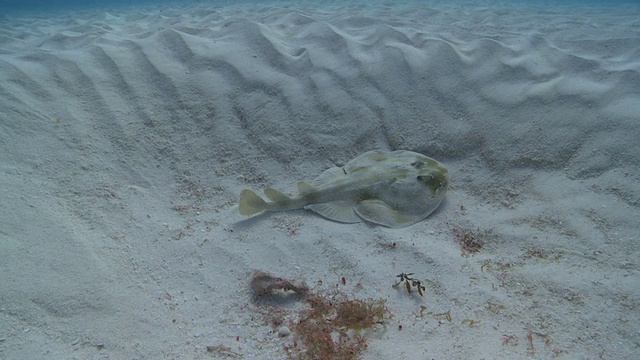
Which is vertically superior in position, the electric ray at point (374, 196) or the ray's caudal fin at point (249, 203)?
the ray's caudal fin at point (249, 203)

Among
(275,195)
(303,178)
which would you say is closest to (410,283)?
(275,195)

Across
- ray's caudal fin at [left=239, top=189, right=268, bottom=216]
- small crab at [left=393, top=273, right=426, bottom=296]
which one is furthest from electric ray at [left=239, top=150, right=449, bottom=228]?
small crab at [left=393, top=273, right=426, bottom=296]

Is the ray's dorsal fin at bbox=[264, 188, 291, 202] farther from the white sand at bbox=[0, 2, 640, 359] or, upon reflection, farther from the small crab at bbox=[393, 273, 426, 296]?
the small crab at bbox=[393, 273, 426, 296]

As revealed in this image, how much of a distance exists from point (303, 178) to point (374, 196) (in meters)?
0.91

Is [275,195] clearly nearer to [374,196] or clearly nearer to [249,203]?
[249,203]

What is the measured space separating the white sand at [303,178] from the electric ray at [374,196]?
0.14 m

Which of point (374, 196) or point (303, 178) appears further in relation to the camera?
point (303, 178)

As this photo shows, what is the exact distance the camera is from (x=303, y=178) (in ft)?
15.0

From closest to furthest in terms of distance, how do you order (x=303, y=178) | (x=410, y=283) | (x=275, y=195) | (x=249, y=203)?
1. (x=410, y=283)
2. (x=249, y=203)
3. (x=275, y=195)
4. (x=303, y=178)

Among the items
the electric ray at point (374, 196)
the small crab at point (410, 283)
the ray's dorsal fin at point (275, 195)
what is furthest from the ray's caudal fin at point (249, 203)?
the small crab at point (410, 283)

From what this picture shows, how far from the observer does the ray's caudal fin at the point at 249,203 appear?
3.89m

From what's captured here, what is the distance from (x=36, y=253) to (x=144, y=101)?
8.34 ft

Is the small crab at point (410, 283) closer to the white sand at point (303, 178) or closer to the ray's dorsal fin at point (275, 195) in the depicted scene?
the white sand at point (303, 178)

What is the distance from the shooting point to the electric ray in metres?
3.92
